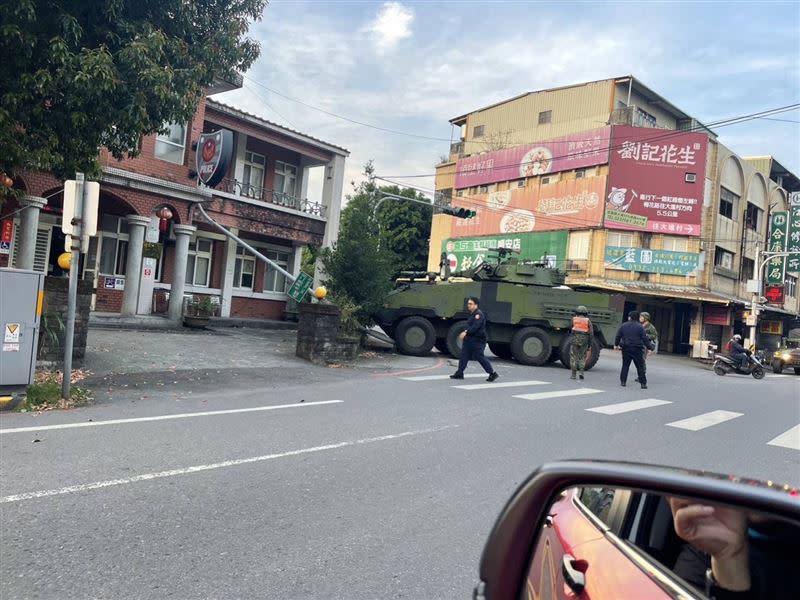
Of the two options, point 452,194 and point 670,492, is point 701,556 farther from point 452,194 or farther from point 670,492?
point 452,194

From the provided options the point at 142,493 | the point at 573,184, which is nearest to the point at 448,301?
the point at 142,493

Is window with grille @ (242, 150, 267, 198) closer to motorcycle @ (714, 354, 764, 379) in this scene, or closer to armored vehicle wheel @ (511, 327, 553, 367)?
armored vehicle wheel @ (511, 327, 553, 367)

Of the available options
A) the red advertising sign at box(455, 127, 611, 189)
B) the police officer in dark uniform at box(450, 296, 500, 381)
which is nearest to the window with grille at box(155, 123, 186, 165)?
the police officer in dark uniform at box(450, 296, 500, 381)

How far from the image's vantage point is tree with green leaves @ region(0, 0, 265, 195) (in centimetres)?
806

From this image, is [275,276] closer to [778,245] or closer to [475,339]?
[475,339]

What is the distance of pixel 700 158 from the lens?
31312 mm

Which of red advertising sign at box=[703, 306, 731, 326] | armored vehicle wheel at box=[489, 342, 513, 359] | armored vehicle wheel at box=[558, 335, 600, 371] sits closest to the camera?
armored vehicle wheel at box=[558, 335, 600, 371]

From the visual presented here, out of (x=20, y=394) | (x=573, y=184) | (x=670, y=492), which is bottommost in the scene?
(x=20, y=394)

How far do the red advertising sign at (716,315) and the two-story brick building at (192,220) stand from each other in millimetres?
20955

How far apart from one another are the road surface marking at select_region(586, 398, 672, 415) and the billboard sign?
71.2ft

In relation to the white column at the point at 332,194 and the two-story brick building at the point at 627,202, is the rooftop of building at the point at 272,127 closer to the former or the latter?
the white column at the point at 332,194

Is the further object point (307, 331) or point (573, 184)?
point (573, 184)

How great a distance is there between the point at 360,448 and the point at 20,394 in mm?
4608

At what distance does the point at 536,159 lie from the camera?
3547 centimetres
